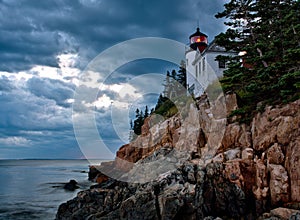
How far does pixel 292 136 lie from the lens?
→ 12391mm

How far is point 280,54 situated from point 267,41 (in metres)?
1.37

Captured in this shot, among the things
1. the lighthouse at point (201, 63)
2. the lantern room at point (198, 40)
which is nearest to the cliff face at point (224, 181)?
the lighthouse at point (201, 63)

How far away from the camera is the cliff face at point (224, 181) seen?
459 inches

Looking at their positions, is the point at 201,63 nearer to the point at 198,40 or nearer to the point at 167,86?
the point at 198,40

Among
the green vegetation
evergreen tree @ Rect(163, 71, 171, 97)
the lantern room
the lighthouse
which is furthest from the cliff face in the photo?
evergreen tree @ Rect(163, 71, 171, 97)

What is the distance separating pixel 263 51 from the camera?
671 inches

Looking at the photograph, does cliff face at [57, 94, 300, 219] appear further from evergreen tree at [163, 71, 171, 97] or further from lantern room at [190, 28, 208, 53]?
evergreen tree at [163, 71, 171, 97]

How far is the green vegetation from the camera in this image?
1449cm

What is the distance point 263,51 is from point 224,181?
8663 mm

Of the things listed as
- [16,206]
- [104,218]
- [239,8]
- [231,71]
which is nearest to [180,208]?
[104,218]

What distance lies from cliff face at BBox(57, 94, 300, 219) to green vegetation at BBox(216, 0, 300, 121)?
3.32 ft

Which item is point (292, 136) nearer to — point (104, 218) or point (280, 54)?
Result: point (280, 54)

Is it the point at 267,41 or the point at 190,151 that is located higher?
the point at 267,41

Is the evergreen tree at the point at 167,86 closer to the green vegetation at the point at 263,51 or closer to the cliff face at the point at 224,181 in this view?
the green vegetation at the point at 263,51
